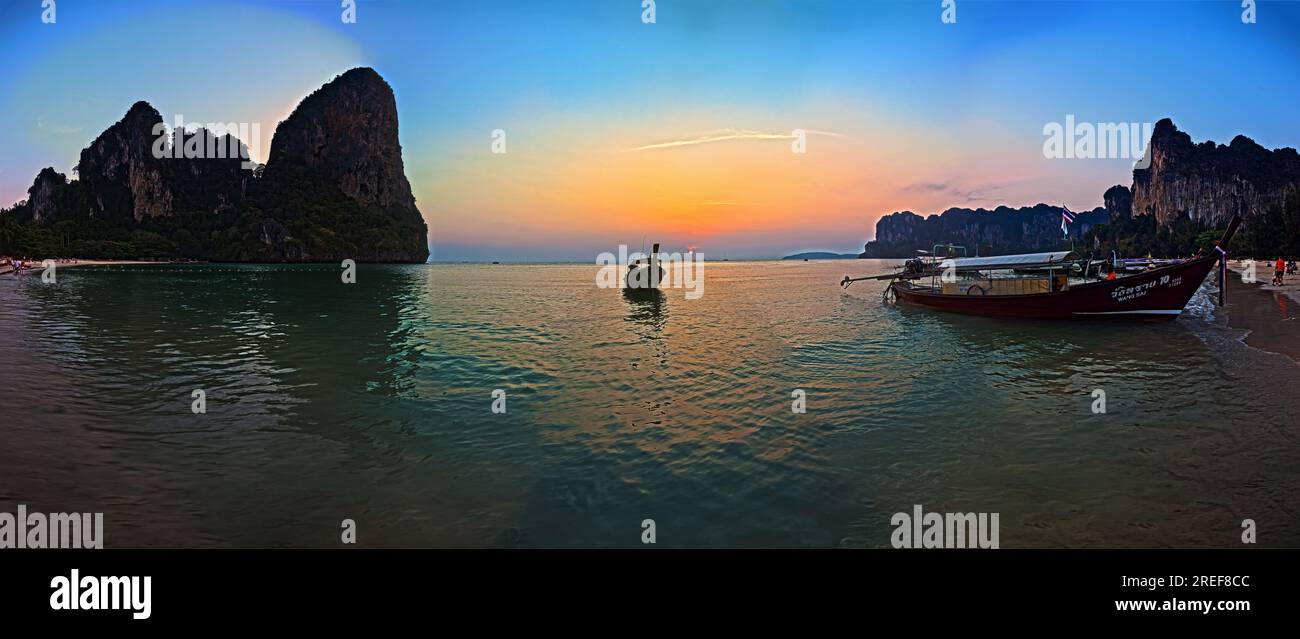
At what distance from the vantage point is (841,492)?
790cm

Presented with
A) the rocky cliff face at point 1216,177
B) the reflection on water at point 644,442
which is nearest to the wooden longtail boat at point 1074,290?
the reflection on water at point 644,442

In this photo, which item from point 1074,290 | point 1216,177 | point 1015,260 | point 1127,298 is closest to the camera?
point 1127,298

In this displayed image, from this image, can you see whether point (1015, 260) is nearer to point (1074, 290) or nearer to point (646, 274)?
point (1074, 290)

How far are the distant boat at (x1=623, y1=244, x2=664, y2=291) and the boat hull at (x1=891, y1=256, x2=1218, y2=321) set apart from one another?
35568mm

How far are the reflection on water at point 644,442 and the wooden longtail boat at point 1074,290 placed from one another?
185 inches

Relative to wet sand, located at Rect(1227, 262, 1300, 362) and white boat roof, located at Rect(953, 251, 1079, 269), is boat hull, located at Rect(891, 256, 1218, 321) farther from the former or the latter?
wet sand, located at Rect(1227, 262, 1300, 362)

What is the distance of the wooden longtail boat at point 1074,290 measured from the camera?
25719 millimetres

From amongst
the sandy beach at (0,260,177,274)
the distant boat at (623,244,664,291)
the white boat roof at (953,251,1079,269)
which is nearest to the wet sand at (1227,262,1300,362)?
the white boat roof at (953,251,1079,269)

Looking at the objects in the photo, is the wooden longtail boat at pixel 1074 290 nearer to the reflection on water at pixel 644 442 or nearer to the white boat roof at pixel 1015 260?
the white boat roof at pixel 1015 260

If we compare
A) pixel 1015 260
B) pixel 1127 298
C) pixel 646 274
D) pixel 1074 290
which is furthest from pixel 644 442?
pixel 646 274

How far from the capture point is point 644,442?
10289 mm

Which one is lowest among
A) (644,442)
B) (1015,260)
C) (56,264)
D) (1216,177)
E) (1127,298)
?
Result: (644,442)

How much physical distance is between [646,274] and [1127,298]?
43536 millimetres
